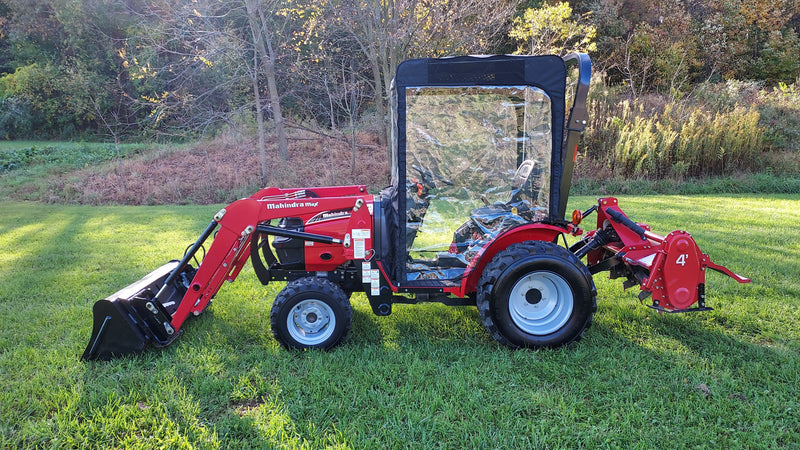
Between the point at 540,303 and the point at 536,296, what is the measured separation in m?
0.07

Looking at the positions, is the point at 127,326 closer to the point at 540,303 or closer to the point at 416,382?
the point at 416,382

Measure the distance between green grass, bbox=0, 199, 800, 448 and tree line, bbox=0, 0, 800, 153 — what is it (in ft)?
28.2

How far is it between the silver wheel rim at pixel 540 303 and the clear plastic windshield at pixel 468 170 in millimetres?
464

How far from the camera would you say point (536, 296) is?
3.58 m

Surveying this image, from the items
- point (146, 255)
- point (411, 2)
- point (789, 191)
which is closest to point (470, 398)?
point (146, 255)

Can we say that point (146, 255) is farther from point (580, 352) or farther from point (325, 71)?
point (325, 71)

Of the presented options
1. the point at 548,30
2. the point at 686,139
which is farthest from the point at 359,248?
the point at 548,30

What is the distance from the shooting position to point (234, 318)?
422 centimetres

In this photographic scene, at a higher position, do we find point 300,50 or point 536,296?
point 300,50

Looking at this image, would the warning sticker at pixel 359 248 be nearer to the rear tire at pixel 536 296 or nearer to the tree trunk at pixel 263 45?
the rear tire at pixel 536 296

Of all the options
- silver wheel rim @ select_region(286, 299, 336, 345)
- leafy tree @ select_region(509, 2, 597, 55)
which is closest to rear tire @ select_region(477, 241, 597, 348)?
silver wheel rim @ select_region(286, 299, 336, 345)

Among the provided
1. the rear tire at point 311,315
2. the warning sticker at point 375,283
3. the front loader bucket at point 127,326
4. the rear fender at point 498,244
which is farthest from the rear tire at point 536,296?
the front loader bucket at point 127,326

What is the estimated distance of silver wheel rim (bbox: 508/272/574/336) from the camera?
3496 mm

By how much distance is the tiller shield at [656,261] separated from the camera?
333cm
